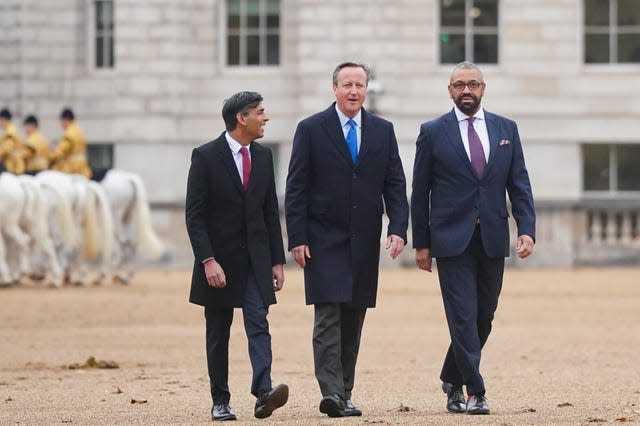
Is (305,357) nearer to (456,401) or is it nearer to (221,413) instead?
(456,401)

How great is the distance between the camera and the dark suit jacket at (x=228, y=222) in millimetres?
12703

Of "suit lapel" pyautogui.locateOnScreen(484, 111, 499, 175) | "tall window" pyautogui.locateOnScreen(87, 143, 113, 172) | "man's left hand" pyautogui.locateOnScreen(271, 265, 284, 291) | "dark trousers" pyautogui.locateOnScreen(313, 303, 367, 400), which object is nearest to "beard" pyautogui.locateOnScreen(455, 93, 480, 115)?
"suit lapel" pyautogui.locateOnScreen(484, 111, 499, 175)

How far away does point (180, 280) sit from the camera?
32.6 m

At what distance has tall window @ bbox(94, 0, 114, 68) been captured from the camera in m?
39.5

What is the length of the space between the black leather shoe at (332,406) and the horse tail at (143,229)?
16925 mm

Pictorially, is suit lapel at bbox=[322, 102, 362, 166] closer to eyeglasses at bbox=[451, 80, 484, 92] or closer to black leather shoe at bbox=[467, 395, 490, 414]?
eyeglasses at bbox=[451, 80, 484, 92]

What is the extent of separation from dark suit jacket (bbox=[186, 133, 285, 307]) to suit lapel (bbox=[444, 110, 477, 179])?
1137mm

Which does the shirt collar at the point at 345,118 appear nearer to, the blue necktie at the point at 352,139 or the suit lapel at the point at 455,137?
the blue necktie at the point at 352,139

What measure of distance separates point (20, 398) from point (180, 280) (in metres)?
18.1

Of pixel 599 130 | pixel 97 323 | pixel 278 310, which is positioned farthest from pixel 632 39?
pixel 97 323

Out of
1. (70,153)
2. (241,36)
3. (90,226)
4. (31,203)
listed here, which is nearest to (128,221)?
(90,226)

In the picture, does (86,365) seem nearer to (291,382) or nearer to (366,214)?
(291,382)

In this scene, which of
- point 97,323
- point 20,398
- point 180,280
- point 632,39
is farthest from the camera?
point 632,39

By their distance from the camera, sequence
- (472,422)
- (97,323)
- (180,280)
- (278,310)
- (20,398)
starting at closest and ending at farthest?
(472,422), (20,398), (97,323), (278,310), (180,280)
